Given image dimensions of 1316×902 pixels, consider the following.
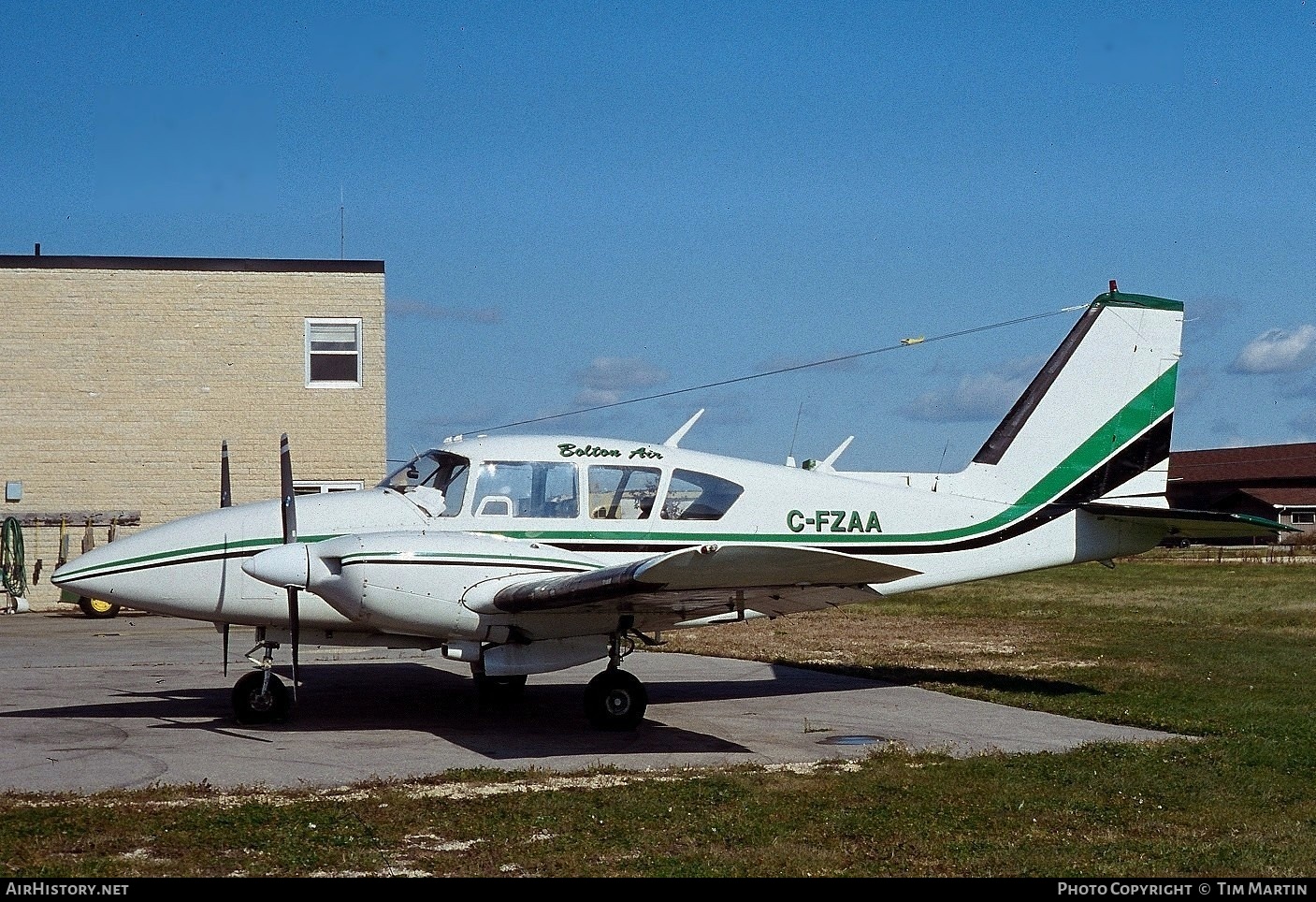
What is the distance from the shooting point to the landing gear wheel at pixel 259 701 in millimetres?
11938

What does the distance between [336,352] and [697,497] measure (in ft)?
49.7

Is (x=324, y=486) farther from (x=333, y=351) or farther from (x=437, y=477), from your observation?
(x=437, y=477)

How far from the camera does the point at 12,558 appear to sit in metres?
25.2

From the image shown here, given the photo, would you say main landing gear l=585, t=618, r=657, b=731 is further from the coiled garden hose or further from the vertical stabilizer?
the coiled garden hose

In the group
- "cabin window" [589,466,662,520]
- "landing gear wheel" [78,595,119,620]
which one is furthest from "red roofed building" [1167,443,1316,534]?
"cabin window" [589,466,662,520]

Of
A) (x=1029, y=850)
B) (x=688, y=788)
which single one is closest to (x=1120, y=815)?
(x=1029, y=850)

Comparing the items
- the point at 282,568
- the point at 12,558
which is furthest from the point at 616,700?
the point at 12,558

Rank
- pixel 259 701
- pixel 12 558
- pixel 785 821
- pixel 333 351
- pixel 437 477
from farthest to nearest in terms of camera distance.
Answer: pixel 333 351
pixel 12 558
pixel 437 477
pixel 259 701
pixel 785 821

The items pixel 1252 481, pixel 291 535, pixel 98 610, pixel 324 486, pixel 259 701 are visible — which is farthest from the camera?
pixel 1252 481

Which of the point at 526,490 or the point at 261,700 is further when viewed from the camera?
the point at 526,490

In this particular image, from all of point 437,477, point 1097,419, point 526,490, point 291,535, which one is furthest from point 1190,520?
point 291,535

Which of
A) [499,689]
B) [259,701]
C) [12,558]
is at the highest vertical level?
[12,558]

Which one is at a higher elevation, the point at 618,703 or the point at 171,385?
the point at 171,385

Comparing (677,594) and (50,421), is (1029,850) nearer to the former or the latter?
(677,594)
